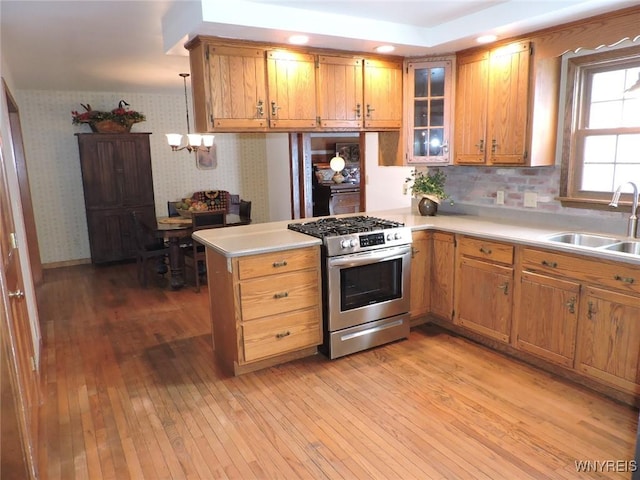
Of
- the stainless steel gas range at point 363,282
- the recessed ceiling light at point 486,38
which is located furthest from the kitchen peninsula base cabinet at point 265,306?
the recessed ceiling light at point 486,38

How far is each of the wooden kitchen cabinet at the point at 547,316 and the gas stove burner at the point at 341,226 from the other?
40.4 inches

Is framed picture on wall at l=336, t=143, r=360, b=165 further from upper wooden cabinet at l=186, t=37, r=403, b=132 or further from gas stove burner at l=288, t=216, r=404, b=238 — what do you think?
gas stove burner at l=288, t=216, r=404, b=238

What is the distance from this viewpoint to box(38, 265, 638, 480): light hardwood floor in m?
2.16

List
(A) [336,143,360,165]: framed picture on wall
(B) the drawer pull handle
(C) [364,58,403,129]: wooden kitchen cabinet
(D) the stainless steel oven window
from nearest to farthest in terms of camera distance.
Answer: (B) the drawer pull handle < (D) the stainless steel oven window < (C) [364,58,403,129]: wooden kitchen cabinet < (A) [336,143,360,165]: framed picture on wall

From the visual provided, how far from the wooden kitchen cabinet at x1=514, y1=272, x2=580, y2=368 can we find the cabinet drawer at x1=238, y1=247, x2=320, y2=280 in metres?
1.40

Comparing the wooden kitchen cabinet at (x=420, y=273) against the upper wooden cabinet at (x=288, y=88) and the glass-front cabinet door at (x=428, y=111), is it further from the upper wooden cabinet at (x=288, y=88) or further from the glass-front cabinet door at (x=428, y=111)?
the upper wooden cabinet at (x=288, y=88)

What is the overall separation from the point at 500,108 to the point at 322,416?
102 inches

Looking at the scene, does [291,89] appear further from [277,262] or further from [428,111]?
[277,262]

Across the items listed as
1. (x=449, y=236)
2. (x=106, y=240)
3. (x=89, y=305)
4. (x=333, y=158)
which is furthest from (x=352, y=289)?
(x=333, y=158)

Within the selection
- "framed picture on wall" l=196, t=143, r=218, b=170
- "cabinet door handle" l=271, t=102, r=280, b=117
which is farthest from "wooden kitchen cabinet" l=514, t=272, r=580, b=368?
"framed picture on wall" l=196, t=143, r=218, b=170

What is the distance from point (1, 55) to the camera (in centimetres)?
367

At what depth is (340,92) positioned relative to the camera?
3.61 metres

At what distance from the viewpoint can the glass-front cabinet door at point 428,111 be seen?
382cm

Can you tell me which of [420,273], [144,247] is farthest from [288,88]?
[144,247]
